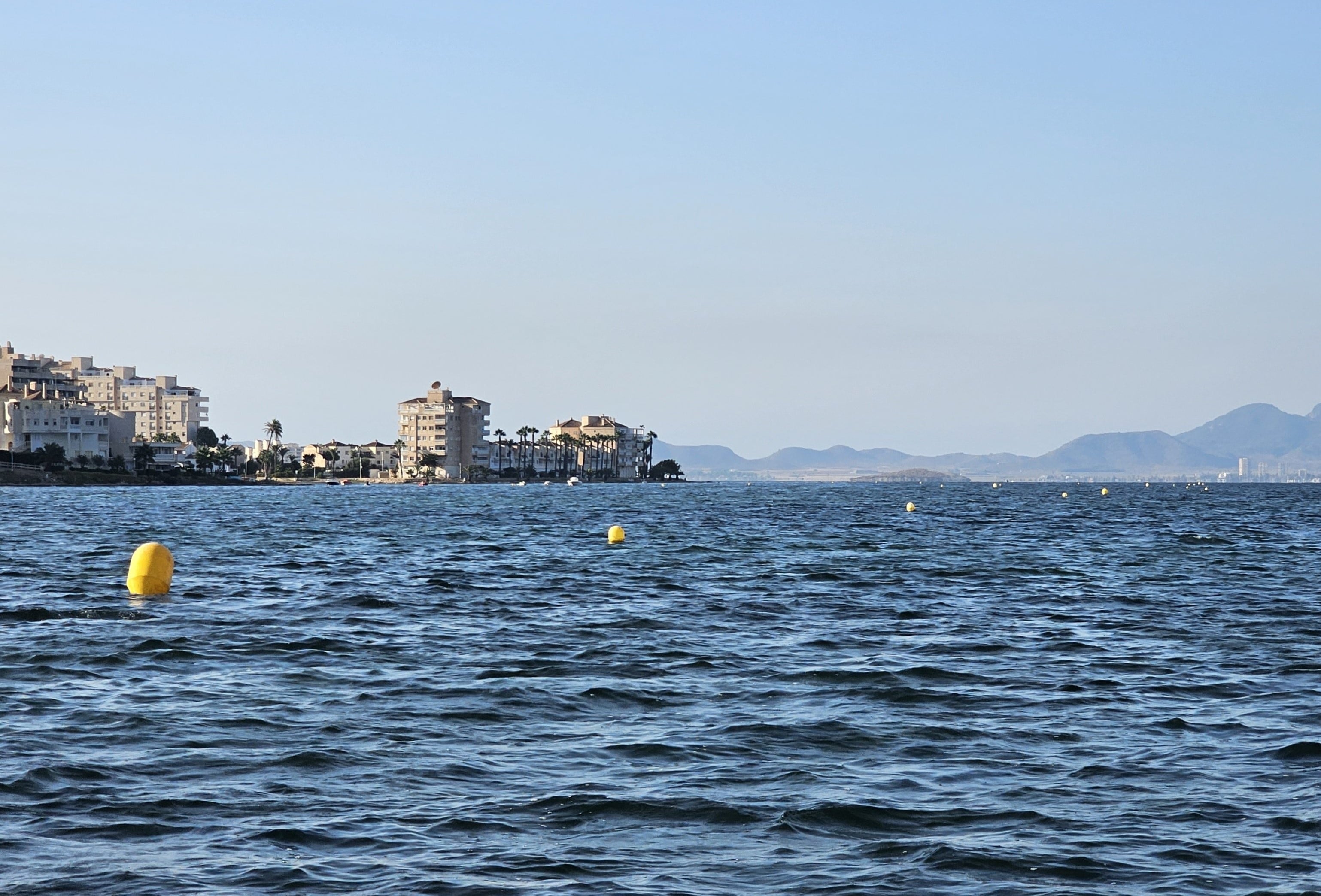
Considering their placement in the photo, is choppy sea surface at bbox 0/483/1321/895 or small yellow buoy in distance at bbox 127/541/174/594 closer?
choppy sea surface at bbox 0/483/1321/895

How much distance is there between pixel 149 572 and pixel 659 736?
77.7 ft

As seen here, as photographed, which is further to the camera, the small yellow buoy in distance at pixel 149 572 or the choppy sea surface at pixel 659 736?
the small yellow buoy in distance at pixel 149 572

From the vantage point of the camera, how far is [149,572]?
3753 centimetres

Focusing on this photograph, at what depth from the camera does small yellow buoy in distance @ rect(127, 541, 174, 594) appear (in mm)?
37500

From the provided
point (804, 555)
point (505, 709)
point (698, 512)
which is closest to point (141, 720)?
point (505, 709)

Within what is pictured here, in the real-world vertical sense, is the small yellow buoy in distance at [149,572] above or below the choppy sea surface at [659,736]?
above

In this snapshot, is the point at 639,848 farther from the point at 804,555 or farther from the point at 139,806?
the point at 804,555

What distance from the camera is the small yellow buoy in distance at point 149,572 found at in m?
37.5

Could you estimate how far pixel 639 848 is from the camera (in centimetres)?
1309

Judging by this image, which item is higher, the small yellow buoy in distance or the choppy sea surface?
the small yellow buoy in distance

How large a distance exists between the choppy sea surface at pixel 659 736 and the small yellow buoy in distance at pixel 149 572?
0.88 meters

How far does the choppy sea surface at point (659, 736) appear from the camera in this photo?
12.6 m

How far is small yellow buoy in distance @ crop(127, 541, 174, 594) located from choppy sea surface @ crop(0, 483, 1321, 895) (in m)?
0.88

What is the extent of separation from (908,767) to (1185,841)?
3.89 metres
